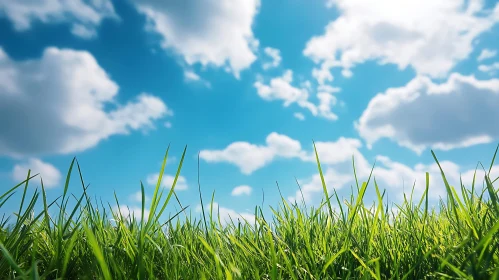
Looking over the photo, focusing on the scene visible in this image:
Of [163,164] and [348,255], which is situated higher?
[163,164]

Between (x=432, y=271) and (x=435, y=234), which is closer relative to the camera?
(x=432, y=271)

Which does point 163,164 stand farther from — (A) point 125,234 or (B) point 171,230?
(B) point 171,230

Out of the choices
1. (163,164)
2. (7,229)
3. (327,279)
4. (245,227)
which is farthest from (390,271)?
(7,229)

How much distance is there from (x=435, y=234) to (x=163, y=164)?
4.64 ft

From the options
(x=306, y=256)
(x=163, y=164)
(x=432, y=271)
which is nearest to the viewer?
(x=163, y=164)

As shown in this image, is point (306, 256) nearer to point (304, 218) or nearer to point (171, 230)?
point (304, 218)

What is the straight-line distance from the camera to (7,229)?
100 inches

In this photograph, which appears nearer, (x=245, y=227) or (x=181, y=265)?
(x=181, y=265)

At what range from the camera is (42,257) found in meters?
2.16

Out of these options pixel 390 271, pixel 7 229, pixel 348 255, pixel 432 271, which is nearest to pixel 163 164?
pixel 348 255

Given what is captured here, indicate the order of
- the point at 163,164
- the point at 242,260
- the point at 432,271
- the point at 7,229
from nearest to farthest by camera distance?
the point at 163,164
the point at 432,271
the point at 242,260
the point at 7,229

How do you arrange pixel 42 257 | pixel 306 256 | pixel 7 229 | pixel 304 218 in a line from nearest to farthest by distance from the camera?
pixel 306 256
pixel 42 257
pixel 7 229
pixel 304 218

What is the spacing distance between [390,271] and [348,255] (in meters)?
0.17

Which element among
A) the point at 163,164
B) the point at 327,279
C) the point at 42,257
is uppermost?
the point at 163,164
